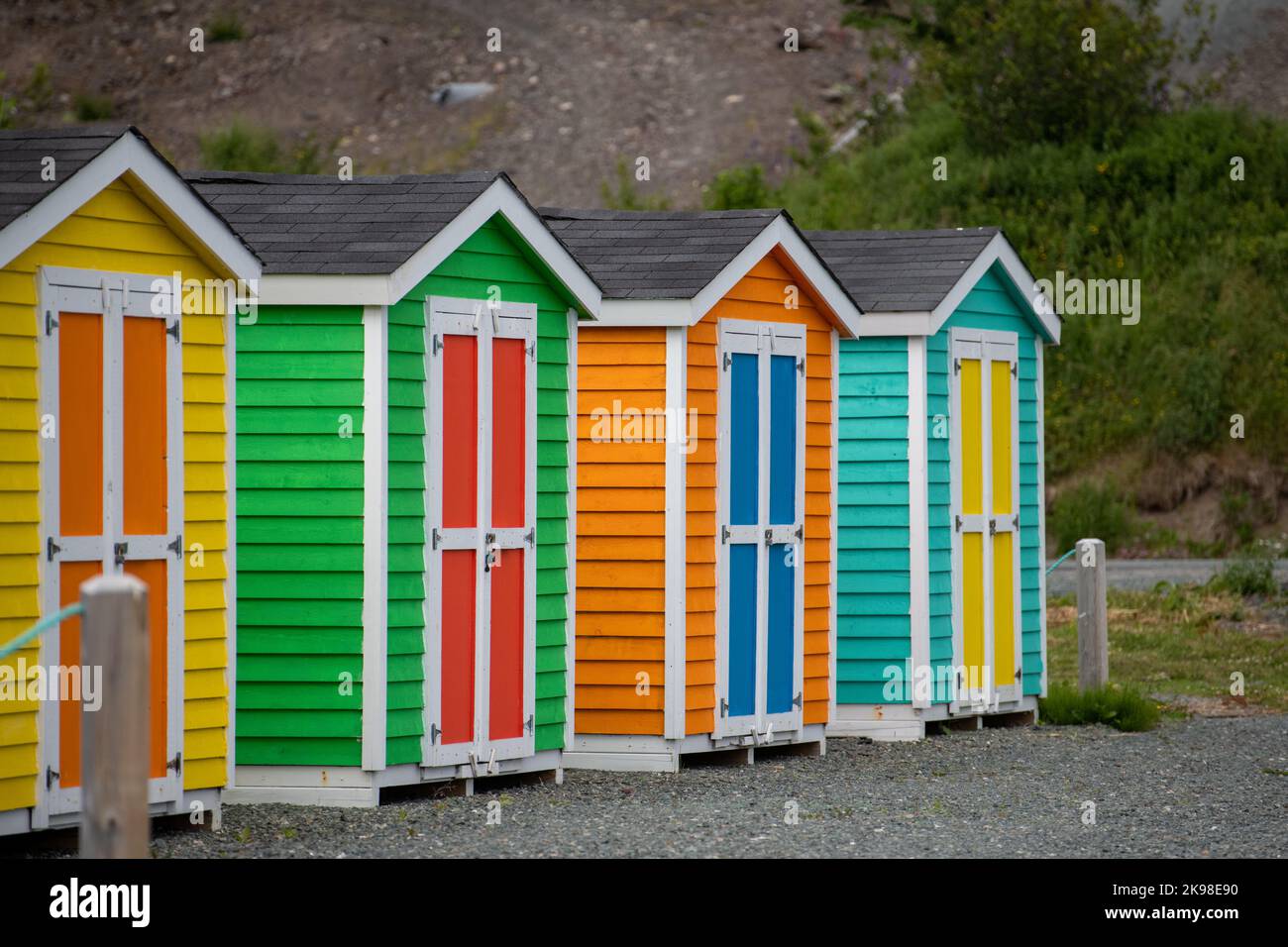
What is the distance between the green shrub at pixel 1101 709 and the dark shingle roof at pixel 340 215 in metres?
5.95

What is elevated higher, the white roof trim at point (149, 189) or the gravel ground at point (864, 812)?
the white roof trim at point (149, 189)

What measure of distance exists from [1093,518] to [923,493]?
12.5 metres

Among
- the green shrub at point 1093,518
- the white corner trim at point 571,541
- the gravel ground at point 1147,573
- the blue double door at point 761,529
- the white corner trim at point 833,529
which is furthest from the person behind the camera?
the green shrub at point 1093,518

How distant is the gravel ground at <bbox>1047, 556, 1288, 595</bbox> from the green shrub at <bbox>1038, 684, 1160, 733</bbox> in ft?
22.1

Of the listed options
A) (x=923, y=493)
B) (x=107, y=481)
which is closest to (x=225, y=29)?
(x=923, y=493)

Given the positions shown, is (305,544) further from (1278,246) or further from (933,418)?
(1278,246)

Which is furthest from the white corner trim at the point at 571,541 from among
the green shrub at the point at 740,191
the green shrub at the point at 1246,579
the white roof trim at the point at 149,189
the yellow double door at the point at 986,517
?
the green shrub at the point at 740,191

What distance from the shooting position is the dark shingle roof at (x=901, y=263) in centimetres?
1192

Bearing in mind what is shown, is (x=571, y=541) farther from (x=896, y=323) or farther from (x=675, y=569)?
(x=896, y=323)

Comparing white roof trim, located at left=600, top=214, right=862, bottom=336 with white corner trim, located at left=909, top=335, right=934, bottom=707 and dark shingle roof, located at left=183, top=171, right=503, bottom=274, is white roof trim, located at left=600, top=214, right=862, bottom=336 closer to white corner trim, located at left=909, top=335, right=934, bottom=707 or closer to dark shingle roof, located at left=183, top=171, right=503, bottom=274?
white corner trim, located at left=909, top=335, right=934, bottom=707

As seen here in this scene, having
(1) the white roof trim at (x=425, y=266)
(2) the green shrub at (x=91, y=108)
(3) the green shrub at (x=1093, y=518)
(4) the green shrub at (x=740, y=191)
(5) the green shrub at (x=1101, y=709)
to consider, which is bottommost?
(5) the green shrub at (x=1101, y=709)

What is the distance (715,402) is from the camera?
10508 millimetres

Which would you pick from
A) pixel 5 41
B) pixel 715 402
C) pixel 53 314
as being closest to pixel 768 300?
pixel 715 402

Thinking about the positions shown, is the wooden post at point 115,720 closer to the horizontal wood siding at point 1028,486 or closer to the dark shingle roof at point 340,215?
the dark shingle roof at point 340,215
